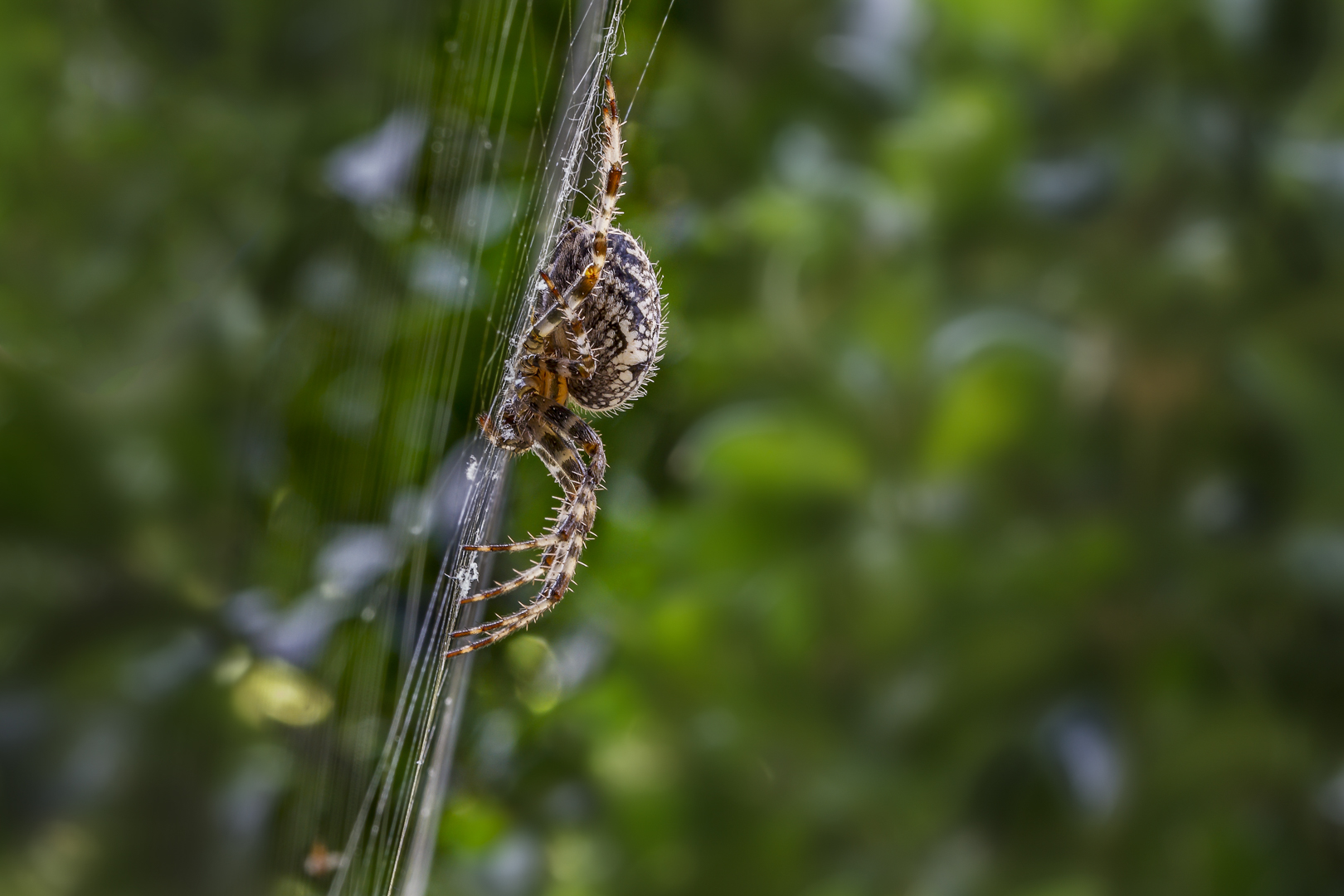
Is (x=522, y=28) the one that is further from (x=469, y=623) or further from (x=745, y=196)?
(x=745, y=196)

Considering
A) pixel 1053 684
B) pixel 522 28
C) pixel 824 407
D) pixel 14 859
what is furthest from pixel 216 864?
pixel 1053 684

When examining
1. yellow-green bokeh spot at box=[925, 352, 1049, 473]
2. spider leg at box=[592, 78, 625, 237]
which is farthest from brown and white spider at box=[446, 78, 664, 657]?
yellow-green bokeh spot at box=[925, 352, 1049, 473]

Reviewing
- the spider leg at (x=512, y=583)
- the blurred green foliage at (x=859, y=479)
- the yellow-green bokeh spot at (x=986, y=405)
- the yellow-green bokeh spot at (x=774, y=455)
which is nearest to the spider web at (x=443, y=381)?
the spider leg at (x=512, y=583)

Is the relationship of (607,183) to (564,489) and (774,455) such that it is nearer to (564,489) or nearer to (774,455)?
(564,489)

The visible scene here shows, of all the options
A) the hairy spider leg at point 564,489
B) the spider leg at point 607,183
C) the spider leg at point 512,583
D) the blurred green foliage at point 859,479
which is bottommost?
the spider leg at point 512,583

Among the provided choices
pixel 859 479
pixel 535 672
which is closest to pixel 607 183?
pixel 535 672

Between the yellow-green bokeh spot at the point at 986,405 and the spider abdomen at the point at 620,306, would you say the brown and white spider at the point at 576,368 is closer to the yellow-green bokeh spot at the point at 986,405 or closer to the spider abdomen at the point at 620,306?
the spider abdomen at the point at 620,306
